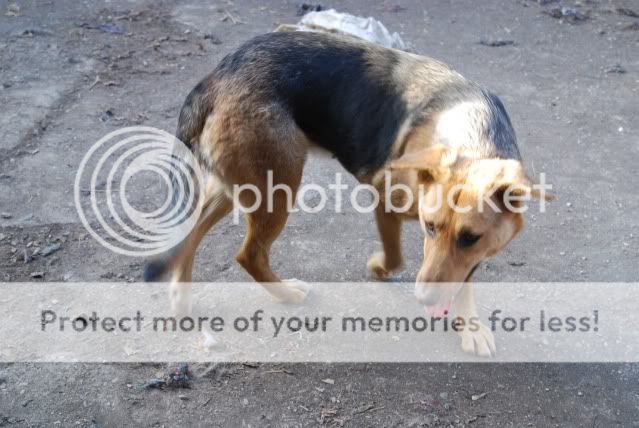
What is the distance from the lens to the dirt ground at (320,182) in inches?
137

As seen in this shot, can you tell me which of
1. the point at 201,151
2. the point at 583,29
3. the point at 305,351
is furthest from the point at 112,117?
the point at 583,29

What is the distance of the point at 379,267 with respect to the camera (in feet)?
14.0

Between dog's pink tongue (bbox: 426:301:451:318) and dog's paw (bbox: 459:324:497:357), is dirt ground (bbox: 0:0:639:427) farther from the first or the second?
dog's pink tongue (bbox: 426:301:451:318)

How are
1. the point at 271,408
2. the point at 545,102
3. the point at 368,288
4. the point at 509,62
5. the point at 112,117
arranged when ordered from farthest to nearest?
1. the point at 509,62
2. the point at 545,102
3. the point at 112,117
4. the point at 368,288
5. the point at 271,408

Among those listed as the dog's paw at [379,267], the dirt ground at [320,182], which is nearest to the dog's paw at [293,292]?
the dirt ground at [320,182]

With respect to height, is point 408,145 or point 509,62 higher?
point 408,145

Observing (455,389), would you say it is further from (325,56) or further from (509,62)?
(509,62)

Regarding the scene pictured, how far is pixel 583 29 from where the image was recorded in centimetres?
831

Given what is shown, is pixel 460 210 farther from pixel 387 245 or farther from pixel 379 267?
pixel 379 267

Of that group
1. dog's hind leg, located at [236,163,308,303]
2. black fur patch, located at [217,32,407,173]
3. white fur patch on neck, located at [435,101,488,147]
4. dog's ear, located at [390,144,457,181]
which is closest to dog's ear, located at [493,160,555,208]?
dog's ear, located at [390,144,457,181]

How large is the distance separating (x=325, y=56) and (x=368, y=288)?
1.47m

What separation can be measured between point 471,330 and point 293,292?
1.06 m

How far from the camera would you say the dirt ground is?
11.4 feet

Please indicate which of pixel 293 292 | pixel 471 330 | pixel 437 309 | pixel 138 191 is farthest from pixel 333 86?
pixel 138 191
